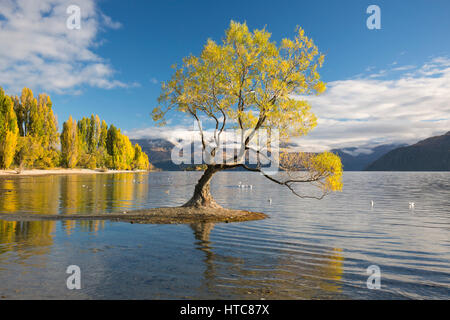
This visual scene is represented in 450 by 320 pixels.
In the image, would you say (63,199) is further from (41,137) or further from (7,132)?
(41,137)

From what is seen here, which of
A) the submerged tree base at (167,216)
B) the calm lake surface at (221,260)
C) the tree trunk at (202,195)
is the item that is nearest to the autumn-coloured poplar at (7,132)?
the submerged tree base at (167,216)

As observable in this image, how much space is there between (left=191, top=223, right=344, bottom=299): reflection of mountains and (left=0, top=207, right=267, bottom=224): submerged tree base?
9161 millimetres

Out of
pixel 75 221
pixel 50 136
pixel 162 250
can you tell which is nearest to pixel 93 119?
pixel 50 136

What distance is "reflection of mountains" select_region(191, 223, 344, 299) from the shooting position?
32.3 ft

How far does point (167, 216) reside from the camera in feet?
82.2

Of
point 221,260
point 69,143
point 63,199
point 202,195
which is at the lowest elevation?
point 221,260

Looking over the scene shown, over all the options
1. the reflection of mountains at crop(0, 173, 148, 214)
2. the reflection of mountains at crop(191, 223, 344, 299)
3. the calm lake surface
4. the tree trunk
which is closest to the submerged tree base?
the tree trunk

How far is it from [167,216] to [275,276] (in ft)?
49.5

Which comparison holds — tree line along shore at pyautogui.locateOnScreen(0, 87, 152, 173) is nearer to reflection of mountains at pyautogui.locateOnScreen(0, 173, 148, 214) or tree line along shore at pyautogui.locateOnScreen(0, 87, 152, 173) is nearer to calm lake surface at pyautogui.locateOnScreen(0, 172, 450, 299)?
reflection of mountains at pyautogui.locateOnScreen(0, 173, 148, 214)

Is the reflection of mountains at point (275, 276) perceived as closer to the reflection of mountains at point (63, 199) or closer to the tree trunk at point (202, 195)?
the tree trunk at point (202, 195)

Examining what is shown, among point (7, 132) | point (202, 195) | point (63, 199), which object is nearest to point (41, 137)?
point (7, 132)

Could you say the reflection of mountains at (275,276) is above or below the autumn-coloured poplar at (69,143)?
below

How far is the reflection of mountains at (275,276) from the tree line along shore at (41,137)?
93426mm

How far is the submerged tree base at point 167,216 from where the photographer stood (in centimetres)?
2381
